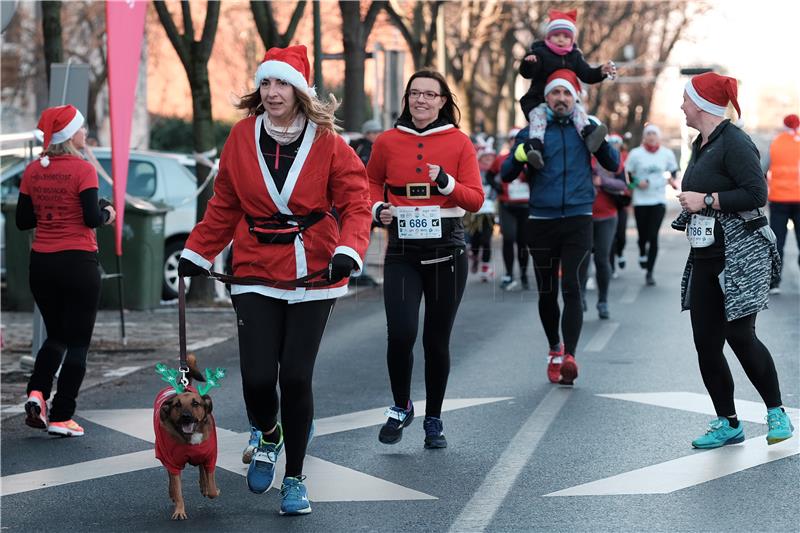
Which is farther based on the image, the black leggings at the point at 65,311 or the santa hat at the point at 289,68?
the black leggings at the point at 65,311

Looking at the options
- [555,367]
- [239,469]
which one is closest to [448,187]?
[239,469]

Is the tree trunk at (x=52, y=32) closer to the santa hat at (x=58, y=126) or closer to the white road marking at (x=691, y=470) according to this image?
the santa hat at (x=58, y=126)

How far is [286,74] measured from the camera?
20.2 feet

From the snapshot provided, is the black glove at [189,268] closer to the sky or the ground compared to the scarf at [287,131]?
closer to the ground

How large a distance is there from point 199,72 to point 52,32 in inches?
136

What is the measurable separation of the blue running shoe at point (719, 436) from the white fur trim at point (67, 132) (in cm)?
392

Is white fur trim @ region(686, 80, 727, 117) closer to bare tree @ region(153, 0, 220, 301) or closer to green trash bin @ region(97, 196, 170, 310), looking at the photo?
green trash bin @ region(97, 196, 170, 310)

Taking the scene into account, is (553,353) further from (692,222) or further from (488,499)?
(488,499)

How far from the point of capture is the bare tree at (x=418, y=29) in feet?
105

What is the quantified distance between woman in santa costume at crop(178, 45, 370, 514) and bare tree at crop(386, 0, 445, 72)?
25254mm

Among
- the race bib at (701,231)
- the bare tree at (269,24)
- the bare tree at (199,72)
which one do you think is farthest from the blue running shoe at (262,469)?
the bare tree at (269,24)

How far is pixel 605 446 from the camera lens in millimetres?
7500

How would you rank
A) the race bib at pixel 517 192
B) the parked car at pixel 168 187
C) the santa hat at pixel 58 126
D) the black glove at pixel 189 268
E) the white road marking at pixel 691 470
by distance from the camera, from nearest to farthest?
the black glove at pixel 189 268, the white road marking at pixel 691 470, the santa hat at pixel 58 126, the parked car at pixel 168 187, the race bib at pixel 517 192

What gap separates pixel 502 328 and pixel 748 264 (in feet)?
21.2
